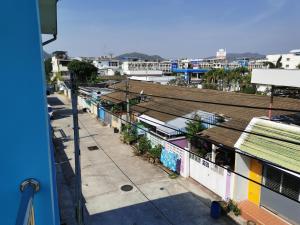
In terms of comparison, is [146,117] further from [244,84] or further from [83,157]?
[244,84]

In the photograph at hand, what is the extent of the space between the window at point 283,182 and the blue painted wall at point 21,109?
1078 cm

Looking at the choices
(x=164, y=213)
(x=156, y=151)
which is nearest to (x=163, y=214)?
(x=164, y=213)

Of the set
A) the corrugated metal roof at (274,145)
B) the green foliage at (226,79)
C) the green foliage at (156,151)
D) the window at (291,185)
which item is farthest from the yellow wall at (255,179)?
the green foliage at (226,79)

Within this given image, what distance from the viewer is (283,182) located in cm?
1105

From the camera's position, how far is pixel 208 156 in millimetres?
15102

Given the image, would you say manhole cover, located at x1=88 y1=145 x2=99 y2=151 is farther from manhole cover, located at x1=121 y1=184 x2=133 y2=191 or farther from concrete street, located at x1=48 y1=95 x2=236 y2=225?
manhole cover, located at x1=121 y1=184 x2=133 y2=191

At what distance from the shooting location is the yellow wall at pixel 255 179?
11867mm

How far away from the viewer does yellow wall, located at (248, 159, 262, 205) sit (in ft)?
38.9

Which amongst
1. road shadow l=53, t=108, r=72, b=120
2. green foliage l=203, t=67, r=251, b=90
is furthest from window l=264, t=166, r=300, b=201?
green foliage l=203, t=67, r=251, b=90

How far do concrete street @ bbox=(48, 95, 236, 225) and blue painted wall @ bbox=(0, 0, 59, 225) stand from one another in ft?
33.6

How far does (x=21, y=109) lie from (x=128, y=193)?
12.8m

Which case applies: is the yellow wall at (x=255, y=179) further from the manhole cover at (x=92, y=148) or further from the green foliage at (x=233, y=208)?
the manhole cover at (x=92, y=148)

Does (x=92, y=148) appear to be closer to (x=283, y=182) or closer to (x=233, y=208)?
(x=233, y=208)

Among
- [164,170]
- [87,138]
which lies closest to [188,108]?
[164,170]
